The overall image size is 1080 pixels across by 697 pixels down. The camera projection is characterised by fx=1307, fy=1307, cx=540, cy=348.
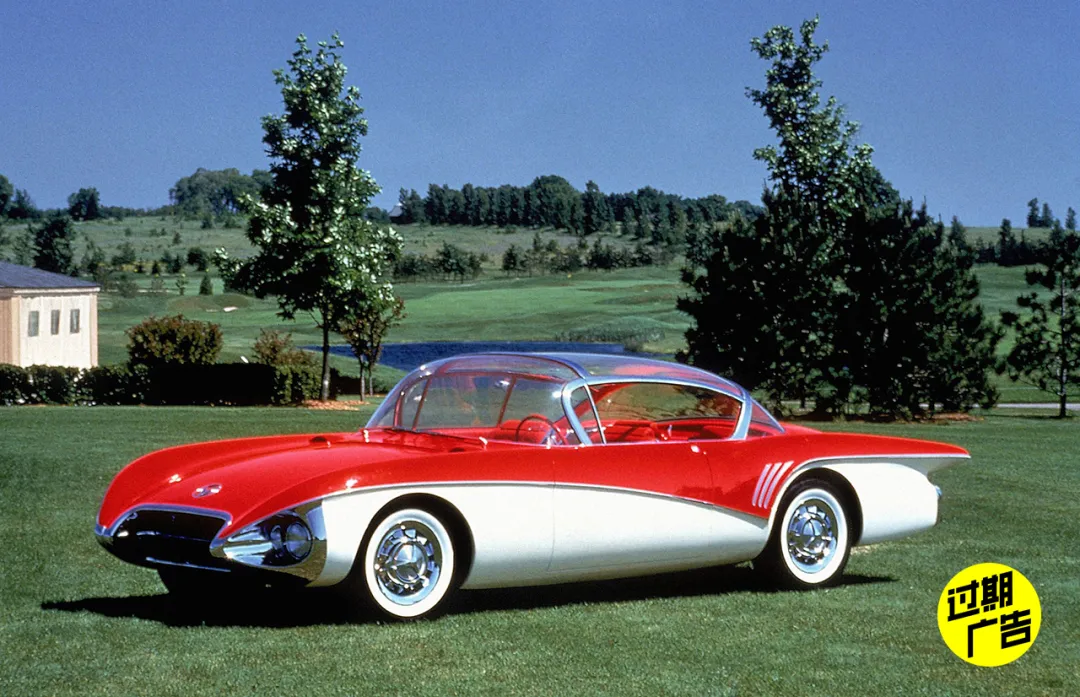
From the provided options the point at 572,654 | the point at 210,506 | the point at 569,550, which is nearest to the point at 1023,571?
the point at 569,550

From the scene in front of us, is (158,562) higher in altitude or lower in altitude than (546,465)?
lower

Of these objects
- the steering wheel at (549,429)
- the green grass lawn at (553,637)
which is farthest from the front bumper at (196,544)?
the steering wheel at (549,429)

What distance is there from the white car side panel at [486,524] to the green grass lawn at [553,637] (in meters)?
0.29

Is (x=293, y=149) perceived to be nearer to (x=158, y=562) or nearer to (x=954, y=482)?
(x=954, y=482)

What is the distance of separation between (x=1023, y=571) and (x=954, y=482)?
7.61 meters

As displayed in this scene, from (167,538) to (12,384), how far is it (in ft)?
99.0

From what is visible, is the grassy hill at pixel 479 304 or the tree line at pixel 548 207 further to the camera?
the tree line at pixel 548 207

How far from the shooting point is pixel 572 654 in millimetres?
6523

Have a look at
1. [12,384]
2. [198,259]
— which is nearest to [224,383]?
[12,384]

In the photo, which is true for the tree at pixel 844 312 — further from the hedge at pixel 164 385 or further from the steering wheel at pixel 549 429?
the steering wheel at pixel 549 429

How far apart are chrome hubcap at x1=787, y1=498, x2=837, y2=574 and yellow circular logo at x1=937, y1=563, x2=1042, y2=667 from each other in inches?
36.0

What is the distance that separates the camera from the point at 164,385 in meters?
37.7

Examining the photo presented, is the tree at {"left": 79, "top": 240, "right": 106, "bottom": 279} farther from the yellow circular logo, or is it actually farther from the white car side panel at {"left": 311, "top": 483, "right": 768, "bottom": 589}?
the yellow circular logo

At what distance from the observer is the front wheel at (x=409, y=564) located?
7.09m
